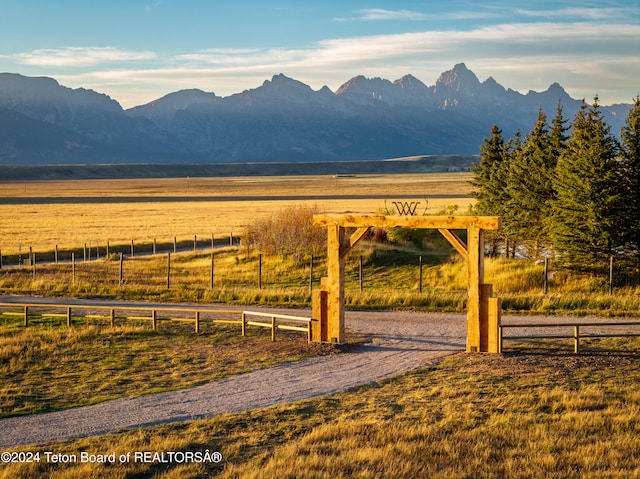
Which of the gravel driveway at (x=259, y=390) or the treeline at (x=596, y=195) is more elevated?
the treeline at (x=596, y=195)

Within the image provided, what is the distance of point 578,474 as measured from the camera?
532 inches

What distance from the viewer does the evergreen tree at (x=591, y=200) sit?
36.6 metres

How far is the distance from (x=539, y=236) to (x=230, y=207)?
72.1 metres

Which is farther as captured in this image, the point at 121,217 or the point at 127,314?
the point at 121,217

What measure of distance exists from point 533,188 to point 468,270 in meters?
22.7

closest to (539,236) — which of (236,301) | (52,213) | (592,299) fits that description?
(592,299)

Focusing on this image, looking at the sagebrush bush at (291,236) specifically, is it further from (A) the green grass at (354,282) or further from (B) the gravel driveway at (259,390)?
(B) the gravel driveway at (259,390)

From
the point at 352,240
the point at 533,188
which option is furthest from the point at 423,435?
the point at 533,188

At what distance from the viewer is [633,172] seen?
1480 inches

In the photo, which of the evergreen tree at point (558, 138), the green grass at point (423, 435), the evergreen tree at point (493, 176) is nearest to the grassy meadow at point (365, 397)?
the green grass at point (423, 435)

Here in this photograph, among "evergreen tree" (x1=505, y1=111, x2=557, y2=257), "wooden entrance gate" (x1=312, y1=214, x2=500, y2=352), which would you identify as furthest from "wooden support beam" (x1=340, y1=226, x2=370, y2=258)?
"evergreen tree" (x1=505, y1=111, x2=557, y2=257)

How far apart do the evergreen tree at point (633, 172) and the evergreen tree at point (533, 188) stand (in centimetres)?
495

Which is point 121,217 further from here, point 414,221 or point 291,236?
point 414,221

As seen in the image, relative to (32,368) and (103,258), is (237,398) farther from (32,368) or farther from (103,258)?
(103,258)
